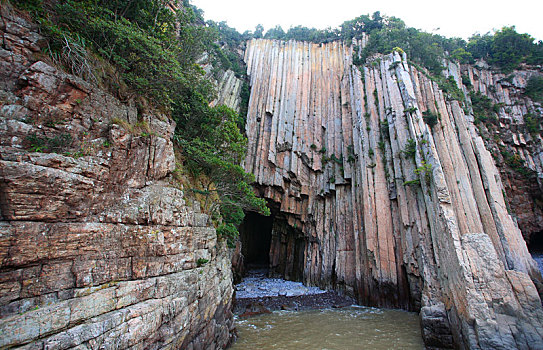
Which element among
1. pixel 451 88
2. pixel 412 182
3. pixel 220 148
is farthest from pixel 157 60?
pixel 451 88

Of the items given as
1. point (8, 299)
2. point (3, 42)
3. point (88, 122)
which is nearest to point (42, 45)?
point (3, 42)

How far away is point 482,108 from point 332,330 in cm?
2341

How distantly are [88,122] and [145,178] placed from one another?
188 cm

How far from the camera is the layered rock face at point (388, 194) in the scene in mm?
8836

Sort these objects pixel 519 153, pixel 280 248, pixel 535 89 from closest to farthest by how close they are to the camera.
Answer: pixel 519 153 < pixel 535 89 < pixel 280 248

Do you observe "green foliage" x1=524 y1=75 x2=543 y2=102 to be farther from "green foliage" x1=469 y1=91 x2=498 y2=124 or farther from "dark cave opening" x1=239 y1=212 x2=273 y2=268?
"dark cave opening" x1=239 y1=212 x2=273 y2=268

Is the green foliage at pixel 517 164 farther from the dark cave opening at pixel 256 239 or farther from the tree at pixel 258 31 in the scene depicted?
the tree at pixel 258 31

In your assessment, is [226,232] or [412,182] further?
[412,182]

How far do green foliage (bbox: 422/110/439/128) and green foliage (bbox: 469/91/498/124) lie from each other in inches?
296

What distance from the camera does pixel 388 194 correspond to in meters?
15.7

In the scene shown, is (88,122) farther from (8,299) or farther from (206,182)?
(206,182)

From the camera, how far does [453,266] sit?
981cm

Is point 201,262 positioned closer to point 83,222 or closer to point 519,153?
point 83,222


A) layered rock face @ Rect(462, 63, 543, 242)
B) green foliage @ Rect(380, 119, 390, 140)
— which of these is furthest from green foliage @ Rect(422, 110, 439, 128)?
layered rock face @ Rect(462, 63, 543, 242)
